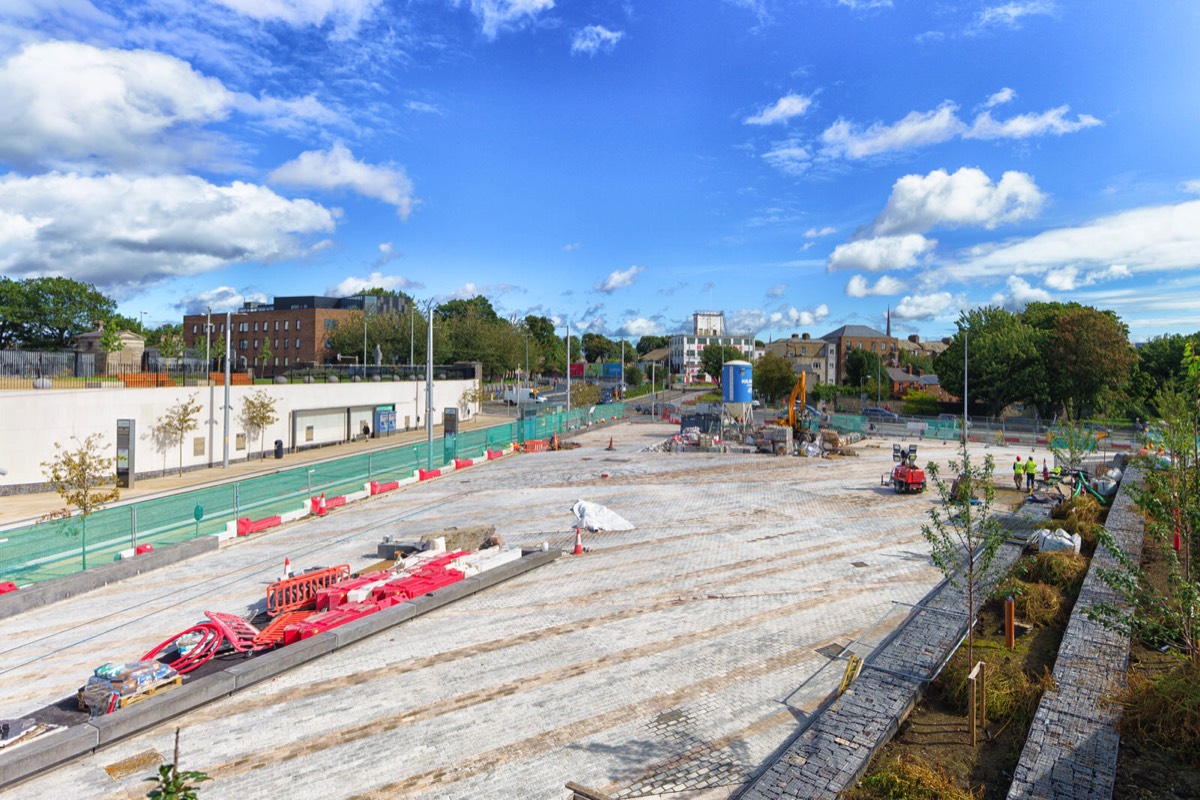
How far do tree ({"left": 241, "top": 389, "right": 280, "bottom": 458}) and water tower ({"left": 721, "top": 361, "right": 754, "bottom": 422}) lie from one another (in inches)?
1098

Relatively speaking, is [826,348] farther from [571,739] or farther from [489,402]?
[571,739]

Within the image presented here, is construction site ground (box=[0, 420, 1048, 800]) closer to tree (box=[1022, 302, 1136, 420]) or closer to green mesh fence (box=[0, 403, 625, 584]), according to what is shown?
green mesh fence (box=[0, 403, 625, 584])

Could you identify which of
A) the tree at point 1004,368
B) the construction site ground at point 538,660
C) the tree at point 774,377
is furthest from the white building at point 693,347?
the construction site ground at point 538,660

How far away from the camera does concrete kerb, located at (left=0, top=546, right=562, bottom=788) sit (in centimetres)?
895

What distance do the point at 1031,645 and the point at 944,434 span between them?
40.3m

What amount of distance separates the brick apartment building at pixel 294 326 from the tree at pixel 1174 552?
79812 mm

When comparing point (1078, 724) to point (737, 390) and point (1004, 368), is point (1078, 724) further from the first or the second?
point (1004, 368)

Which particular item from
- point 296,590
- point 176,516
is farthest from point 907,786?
point 176,516

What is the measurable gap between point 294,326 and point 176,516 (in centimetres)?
7605

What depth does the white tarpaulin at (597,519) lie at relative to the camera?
21484 mm

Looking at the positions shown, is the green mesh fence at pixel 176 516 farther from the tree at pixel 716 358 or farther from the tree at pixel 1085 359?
the tree at pixel 716 358

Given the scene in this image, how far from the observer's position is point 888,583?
1630cm

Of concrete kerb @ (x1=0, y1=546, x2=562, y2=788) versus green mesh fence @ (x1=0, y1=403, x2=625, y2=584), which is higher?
green mesh fence @ (x1=0, y1=403, x2=625, y2=584)

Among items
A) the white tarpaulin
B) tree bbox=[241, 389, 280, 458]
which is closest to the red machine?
the white tarpaulin
